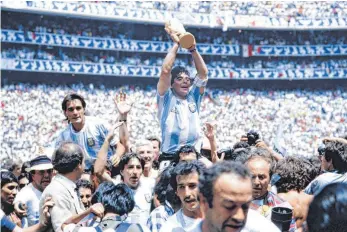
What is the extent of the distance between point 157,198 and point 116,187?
0.67 meters

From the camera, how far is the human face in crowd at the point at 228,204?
264cm

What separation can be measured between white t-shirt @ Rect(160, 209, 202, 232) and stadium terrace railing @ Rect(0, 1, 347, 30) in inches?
1080

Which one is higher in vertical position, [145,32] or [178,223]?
[145,32]

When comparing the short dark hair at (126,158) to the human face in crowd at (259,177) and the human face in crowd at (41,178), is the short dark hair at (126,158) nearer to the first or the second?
the human face in crowd at (41,178)

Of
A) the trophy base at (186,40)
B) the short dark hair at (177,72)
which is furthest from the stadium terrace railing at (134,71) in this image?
the trophy base at (186,40)

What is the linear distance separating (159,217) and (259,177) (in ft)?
2.48

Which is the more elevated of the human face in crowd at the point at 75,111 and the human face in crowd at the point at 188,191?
the human face in crowd at the point at 75,111

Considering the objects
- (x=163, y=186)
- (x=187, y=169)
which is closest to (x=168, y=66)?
(x=163, y=186)

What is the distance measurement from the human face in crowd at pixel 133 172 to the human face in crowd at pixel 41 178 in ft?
2.23

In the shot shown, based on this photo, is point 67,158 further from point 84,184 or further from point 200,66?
point 200,66

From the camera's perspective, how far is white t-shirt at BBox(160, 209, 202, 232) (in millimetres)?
3161

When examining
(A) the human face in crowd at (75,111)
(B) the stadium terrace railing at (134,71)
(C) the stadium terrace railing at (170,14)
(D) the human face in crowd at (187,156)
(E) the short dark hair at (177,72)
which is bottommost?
(D) the human face in crowd at (187,156)

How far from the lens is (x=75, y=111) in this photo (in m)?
5.80

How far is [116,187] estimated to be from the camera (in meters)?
3.85
